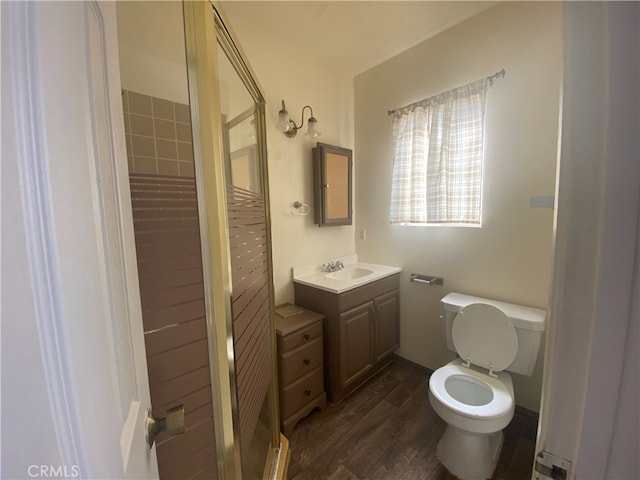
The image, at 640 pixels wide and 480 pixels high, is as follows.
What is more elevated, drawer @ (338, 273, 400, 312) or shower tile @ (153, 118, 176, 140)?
shower tile @ (153, 118, 176, 140)

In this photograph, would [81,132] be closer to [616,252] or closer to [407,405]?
[616,252]

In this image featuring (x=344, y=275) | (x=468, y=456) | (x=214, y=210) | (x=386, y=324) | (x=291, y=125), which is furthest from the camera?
(x=344, y=275)

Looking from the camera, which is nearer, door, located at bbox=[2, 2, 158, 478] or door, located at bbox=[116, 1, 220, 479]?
door, located at bbox=[2, 2, 158, 478]

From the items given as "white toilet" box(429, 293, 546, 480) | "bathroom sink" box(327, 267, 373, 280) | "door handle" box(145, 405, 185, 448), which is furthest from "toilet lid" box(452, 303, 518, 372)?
"door handle" box(145, 405, 185, 448)

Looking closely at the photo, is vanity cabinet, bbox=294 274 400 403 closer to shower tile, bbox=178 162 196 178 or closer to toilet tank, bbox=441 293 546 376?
toilet tank, bbox=441 293 546 376

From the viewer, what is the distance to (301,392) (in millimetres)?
1704

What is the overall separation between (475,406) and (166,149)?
6.26 feet

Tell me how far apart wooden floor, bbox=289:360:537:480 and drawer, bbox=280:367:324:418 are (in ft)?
0.51

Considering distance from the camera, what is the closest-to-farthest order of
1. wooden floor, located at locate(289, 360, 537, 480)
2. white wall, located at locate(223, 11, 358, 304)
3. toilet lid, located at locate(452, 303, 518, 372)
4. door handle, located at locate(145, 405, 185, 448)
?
door handle, located at locate(145, 405, 185, 448) → wooden floor, located at locate(289, 360, 537, 480) → toilet lid, located at locate(452, 303, 518, 372) → white wall, located at locate(223, 11, 358, 304)

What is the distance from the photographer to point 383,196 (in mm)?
2301

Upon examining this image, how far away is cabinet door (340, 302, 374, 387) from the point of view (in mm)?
1833

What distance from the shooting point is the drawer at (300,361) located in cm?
161

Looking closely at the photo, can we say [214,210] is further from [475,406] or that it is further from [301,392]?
[475,406]

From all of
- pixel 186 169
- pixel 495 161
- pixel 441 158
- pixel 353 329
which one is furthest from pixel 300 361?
pixel 495 161
